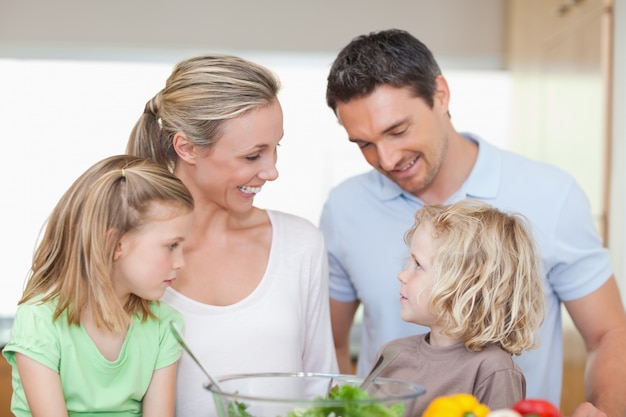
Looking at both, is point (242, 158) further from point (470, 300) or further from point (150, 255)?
point (470, 300)

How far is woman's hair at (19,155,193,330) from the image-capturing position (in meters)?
1.47

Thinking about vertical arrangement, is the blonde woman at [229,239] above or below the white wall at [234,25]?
below

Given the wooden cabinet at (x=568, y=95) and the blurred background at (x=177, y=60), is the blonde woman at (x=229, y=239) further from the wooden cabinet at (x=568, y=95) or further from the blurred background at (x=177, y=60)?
the blurred background at (x=177, y=60)

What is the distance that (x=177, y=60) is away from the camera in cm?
436

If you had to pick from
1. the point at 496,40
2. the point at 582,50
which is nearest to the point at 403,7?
the point at 496,40

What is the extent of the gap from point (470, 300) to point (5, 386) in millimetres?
3076

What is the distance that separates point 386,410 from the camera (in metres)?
1.01

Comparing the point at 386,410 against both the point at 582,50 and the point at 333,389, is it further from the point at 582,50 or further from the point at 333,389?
the point at 582,50

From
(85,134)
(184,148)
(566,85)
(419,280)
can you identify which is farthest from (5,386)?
(419,280)

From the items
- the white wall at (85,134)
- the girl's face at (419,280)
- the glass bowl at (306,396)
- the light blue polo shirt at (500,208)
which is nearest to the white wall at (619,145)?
the light blue polo shirt at (500,208)

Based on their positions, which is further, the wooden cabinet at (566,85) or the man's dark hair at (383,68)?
the wooden cabinet at (566,85)

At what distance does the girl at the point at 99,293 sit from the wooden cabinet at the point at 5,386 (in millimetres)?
2674

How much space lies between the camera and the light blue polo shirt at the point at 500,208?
1.94 m

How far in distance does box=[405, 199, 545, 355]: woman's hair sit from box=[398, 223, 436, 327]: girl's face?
2 cm
